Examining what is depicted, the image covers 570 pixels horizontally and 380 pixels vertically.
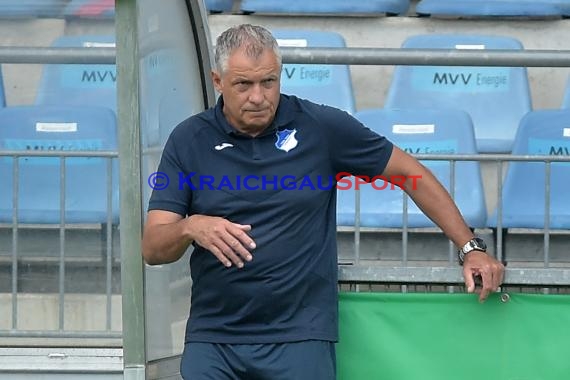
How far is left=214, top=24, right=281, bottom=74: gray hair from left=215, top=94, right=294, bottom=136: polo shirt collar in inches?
5.6

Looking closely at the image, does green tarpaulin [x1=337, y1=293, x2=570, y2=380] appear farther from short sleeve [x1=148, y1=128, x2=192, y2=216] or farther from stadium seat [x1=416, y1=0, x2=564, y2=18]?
stadium seat [x1=416, y1=0, x2=564, y2=18]

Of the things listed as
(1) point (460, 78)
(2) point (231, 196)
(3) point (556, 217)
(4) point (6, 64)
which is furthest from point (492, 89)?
(2) point (231, 196)

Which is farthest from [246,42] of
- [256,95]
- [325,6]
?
[325,6]

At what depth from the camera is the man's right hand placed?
9.98 feet

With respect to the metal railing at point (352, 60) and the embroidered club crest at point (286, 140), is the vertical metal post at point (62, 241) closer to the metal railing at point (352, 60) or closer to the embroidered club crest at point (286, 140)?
the metal railing at point (352, 60)

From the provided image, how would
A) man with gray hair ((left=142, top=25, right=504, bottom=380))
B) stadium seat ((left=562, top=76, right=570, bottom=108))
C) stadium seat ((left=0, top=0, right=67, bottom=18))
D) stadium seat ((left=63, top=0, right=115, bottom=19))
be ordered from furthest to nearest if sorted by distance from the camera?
stadium seat ((left=562, top=76, right=570, bottom=108))
stadium seat ((left=63, top=0, right=115, bottom=19))
stadium seat ((left=0, top=0, right=67, bottom=18))
man with gray hair ((left=142, top=25, right=504, bottom=380))

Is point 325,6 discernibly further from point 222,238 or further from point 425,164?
point 222,238

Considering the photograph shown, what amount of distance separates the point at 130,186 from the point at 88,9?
157cm

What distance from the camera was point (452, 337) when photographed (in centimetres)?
345

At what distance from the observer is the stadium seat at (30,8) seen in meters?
4.32

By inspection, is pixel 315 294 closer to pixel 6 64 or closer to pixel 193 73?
pixel 193 73

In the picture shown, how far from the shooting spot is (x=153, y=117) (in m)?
3.67

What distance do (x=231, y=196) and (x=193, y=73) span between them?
3.60 feet
